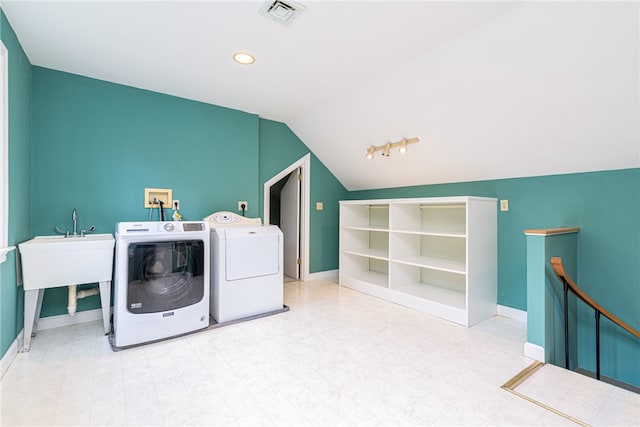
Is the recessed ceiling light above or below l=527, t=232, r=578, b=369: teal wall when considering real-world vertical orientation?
above

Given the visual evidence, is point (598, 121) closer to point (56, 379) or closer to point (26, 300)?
point (56, 379)

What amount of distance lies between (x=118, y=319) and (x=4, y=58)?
6.41ft

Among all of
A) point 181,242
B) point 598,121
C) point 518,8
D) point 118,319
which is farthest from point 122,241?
point 598,121

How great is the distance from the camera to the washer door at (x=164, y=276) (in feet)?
7.86

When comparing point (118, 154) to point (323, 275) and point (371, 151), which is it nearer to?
point (371, 151)

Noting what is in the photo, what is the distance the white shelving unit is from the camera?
2955 mm

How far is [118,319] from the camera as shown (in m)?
2.34

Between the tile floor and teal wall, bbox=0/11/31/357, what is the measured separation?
0.32m

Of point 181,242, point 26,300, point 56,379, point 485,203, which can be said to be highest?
point 485,203

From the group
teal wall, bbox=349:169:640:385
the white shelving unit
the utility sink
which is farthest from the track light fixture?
the utility sink

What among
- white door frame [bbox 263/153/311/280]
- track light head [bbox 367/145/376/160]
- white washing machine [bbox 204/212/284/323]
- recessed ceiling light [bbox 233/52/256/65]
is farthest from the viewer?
white door frame [bbox 263/153/311/280]

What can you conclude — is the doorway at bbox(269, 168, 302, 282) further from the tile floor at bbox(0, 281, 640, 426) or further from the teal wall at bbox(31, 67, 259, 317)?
the tile floor at bbox(0, 281, 640, 426)

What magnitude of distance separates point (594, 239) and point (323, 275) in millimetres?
3251

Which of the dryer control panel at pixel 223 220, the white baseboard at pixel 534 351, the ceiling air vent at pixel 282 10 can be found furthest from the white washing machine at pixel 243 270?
the white baseboard at pixel 534 351
